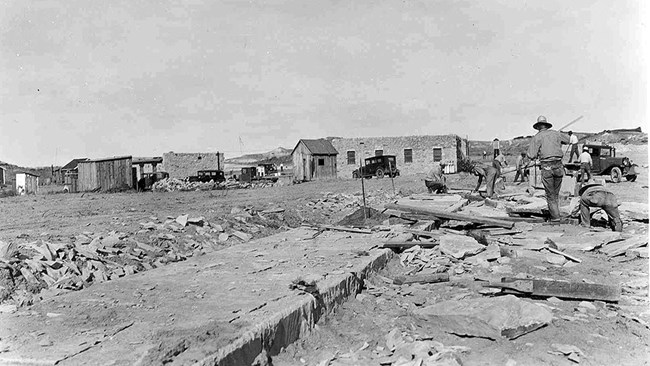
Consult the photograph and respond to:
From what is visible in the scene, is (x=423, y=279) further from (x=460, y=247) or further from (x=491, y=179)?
(x=491, y=179)

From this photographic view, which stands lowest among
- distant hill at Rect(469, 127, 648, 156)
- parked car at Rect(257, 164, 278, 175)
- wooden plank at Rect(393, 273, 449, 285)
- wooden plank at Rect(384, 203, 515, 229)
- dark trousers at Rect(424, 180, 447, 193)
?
wooden plank at Rect(393, 273, 449, 285)

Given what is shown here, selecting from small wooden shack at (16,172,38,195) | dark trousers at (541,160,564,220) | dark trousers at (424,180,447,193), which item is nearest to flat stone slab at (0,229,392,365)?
dark trousers at (541,160,564,220)

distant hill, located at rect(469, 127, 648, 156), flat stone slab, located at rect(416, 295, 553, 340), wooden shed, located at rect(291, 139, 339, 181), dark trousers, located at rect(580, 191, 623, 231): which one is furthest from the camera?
wooden shed, located at rect(291, 139, 339, 181)

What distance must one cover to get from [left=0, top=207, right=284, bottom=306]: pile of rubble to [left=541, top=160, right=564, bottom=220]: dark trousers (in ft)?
18.1

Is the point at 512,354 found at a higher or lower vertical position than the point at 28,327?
lower

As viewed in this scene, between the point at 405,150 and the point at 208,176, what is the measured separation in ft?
51.2

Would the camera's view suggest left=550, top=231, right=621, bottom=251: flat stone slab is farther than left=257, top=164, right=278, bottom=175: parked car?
No

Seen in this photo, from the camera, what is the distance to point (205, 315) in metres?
4.12

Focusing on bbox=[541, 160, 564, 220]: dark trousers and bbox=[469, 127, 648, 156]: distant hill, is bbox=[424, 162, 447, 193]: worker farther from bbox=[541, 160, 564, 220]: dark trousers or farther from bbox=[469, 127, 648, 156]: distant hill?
bbox=[469, 127, 648, 156]: distant hill

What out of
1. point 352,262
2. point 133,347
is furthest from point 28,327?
point 352,262

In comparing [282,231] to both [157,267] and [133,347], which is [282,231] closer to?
[157,267]

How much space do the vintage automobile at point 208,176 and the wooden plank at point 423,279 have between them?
32985mm

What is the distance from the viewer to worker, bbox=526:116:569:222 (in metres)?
9.13

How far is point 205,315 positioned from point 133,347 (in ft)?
2.64
